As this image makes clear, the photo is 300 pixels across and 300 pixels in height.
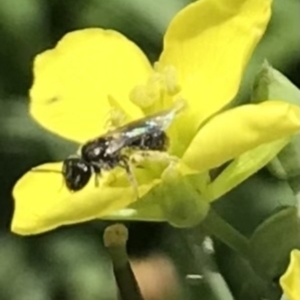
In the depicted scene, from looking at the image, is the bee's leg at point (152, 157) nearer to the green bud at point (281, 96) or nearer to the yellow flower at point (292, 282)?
the green bud at point (281, 96)

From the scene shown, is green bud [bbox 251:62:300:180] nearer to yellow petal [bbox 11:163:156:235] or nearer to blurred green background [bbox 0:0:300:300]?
yellow petal [bbox 11:163:156:235]

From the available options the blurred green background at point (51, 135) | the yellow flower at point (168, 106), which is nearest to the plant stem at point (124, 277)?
the yellow flower at point (168, 106)

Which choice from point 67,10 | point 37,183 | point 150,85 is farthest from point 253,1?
point 67,10

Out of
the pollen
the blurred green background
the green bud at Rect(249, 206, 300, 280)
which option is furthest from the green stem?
the blurred green background

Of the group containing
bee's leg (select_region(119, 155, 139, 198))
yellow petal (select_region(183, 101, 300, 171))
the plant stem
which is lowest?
the plant stem

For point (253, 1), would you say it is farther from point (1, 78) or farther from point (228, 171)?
point (1, 78)

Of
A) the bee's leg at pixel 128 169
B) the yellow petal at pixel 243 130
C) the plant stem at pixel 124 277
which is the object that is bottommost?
the plant stem at pixel 124 277

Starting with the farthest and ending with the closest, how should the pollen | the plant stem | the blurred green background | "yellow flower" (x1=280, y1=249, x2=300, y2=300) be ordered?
the blurred green background < the pollen < the plant stem < "yellow flower" (x1=280, y1=249, x2=300, y2=300)
